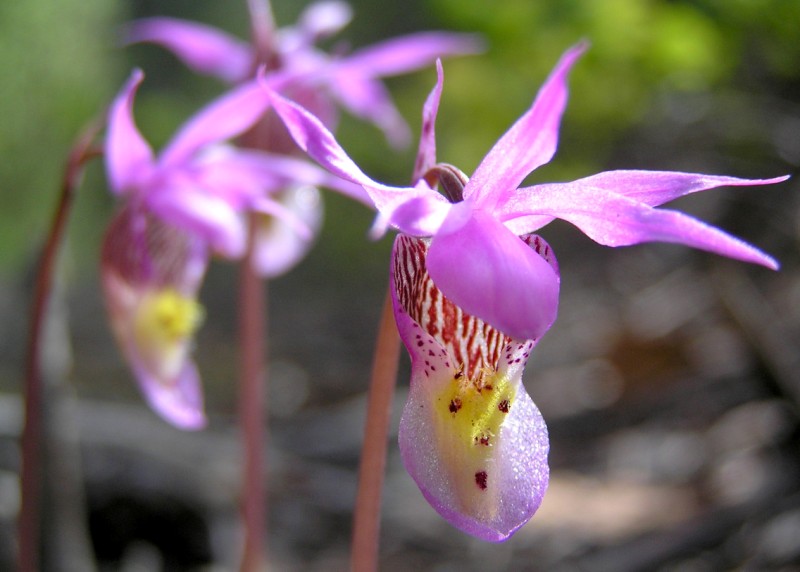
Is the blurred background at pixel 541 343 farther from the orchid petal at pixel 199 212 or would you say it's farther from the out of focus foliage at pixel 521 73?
the orchid petal at pixel 199 212

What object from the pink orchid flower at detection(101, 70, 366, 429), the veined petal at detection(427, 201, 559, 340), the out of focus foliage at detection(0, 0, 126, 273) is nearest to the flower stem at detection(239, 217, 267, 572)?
the pink orchid flower at detection(101, 70, 366, 429)

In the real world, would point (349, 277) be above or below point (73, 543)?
above

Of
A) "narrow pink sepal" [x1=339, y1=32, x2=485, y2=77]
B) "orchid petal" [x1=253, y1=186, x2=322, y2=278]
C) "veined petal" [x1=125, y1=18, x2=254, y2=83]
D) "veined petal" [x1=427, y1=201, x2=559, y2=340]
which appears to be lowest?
"veined petal" [x1=427, y1=201, x2=559, y2=340]

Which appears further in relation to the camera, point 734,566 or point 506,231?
point 734,566

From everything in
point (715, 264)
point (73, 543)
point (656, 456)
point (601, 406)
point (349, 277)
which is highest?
point (349, 277)

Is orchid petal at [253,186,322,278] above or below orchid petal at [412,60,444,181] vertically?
above

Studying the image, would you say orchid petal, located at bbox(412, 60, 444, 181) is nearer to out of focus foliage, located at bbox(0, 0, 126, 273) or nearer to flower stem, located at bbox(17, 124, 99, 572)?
flower stem, located at bbox(17, 124, 99, 572)

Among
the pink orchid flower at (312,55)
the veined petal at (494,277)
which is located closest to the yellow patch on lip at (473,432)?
the veined petal at (494,277)

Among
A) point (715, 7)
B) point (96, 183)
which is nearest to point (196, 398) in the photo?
point (715, 7)

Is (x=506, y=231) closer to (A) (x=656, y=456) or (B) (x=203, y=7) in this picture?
(A) (x=656, y=456)
